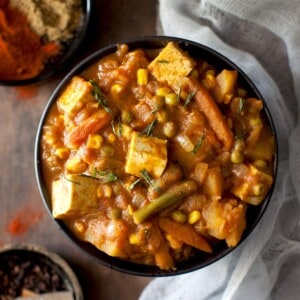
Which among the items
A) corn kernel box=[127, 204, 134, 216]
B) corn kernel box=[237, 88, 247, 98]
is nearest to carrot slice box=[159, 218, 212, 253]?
corn kernel box=[127, 204, 134, 216]

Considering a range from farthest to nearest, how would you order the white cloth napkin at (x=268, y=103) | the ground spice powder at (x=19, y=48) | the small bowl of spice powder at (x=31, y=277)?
the small bowl of spice powder at (x=31, y=277)
the ground spice powder at (x=19, y=48)
the white cloth napkin at (x=268, y=103)

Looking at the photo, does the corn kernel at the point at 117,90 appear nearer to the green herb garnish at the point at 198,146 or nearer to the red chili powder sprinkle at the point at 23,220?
the green herb garnish at the point at 198,146

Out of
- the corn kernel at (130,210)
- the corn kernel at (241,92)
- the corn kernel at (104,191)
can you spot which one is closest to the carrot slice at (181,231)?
the corn kernel at (130,210)

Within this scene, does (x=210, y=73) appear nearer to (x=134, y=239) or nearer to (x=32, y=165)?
(x=134, y=239)

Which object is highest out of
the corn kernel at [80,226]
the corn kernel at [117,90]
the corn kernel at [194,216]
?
the corn kernel at [117,90]

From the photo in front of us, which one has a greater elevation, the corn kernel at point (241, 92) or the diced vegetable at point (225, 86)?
the diced vegetable at point (225, 86)

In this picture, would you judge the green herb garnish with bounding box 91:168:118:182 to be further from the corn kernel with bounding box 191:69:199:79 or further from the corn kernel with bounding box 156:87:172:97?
the corn kernel with bounding box 191:69:199:79

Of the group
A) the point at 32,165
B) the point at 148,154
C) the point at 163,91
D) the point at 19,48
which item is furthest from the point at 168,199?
the point at 19,48
